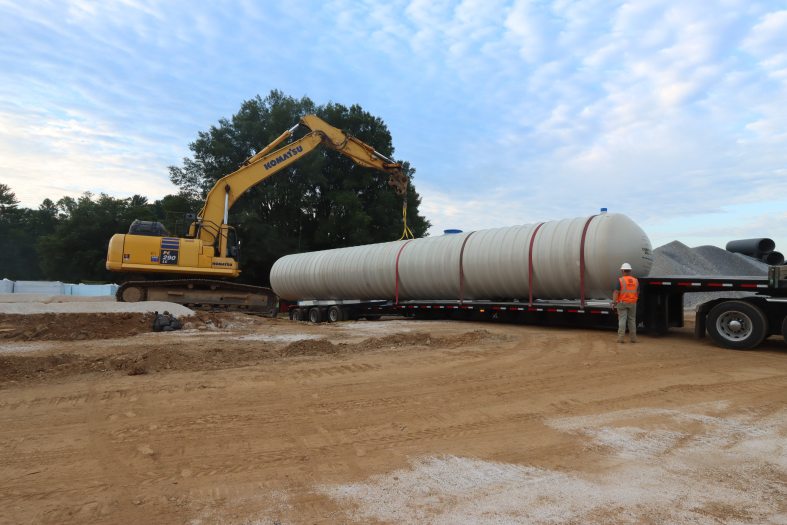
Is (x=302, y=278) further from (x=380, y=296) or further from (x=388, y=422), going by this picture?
(x=388, y=422)

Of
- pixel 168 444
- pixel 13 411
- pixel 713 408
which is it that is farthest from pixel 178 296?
pixel 713 408

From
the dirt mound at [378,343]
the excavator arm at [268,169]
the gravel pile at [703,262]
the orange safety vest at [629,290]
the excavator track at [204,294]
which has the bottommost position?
the dirt mound at [378,343]

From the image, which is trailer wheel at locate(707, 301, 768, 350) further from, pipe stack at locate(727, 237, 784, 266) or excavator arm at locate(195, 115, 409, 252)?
pipe stack at locate(727, 237, 784, 266)

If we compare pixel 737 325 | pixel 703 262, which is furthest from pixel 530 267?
pixel 703 262

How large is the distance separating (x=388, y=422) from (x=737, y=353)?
776cm

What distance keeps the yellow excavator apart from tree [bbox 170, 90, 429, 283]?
36.4 feet

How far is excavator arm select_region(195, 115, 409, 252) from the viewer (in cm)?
1998

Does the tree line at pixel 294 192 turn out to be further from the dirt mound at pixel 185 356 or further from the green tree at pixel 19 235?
the green tree at pixel 19 235

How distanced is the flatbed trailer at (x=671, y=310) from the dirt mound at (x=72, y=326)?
8.16 meters

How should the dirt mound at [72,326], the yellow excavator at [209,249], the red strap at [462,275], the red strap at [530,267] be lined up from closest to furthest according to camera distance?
the dirt mound at [72,326] → the red strap at [530,267] → the red strap at [462,275] → the yellow excavator at [209,249]

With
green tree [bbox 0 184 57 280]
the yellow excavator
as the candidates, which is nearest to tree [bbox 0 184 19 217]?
green tree [bbox 0 184 57 280]

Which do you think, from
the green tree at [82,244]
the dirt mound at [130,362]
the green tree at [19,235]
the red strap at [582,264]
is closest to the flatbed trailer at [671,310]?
the red strap at [582,264]

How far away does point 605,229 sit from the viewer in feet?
40.2

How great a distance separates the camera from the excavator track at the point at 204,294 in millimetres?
18578
